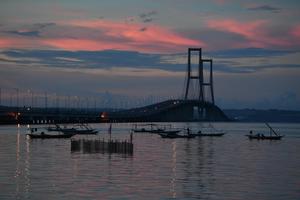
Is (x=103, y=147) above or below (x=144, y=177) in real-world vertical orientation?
above

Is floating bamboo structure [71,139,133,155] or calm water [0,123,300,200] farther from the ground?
floating bamboo structure [71,139,133,155]

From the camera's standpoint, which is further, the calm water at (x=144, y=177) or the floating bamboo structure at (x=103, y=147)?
the floating bamboo structure at (x=103, y=147)

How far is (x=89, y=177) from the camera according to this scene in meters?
31.8

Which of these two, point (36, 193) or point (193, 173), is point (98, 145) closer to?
point (193, 173)

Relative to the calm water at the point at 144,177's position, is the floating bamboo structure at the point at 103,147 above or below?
above

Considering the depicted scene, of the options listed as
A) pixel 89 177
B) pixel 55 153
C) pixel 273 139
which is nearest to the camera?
pixel 89 177

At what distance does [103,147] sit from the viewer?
50438mm

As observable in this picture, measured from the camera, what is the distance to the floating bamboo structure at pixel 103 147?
160 ft

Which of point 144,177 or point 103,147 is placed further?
point 103,147

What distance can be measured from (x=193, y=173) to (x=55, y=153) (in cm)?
1608

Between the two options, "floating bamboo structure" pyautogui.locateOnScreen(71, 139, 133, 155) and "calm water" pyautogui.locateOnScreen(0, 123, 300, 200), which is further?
"floating bamboo structure" pyautogui.locateOnScreen(71, 139, 133, 155)

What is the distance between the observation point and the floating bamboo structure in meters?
48.8

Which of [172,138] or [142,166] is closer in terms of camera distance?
[142,166]

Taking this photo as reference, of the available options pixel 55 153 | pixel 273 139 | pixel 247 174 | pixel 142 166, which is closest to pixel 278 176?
pixel 247 174
